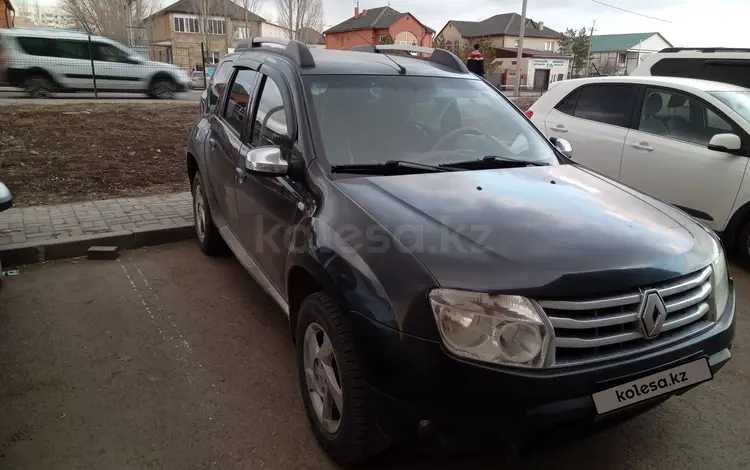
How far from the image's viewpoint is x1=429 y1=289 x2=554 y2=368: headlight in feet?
6.33

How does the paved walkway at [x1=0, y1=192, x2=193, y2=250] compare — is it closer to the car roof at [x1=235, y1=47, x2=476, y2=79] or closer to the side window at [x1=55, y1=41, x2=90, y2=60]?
the car roof at [x1=235, y1=47, x2=476, y2=79]

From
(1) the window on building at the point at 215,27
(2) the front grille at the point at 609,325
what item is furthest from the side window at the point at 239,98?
(1) the window on building at the point at 215,27

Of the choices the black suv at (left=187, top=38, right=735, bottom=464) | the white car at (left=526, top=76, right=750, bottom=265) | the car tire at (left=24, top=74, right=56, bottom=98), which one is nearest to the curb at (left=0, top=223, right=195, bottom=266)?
→ the black suv at (left=187, top=38, right=735, bottom=464)

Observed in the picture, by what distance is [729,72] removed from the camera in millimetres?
7441

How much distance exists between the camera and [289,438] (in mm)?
2680

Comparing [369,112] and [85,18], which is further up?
[85,18]

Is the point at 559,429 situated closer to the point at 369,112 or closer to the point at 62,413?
the point at 369,112

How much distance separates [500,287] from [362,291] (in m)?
0.54

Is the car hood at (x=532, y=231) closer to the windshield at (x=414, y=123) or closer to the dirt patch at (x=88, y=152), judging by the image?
the windshield at (x=414, y=123)

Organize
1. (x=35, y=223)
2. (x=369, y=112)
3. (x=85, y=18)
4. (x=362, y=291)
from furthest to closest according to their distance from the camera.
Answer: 1. (x=85, y=18)
2. (x=35, y=223)
3. (x=369, y=112)
4. (x=362, y=291)

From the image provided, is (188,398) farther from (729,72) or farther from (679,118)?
(729,72)

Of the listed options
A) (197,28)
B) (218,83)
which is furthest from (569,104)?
(197,28)

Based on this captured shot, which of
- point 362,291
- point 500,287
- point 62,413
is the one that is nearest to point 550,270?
point 500,287

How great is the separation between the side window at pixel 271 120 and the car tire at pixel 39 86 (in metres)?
14.7
